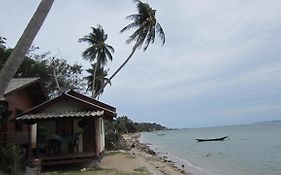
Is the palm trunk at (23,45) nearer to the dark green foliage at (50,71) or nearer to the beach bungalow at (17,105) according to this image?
the beach bungalow at (17,105)

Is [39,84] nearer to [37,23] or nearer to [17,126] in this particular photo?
[17,126]

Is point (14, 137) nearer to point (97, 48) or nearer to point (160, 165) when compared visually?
point (160, 165)

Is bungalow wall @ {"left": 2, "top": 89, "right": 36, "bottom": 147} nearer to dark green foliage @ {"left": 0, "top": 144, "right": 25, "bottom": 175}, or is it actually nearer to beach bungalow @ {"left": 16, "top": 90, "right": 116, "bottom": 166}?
beach bungalow @ {"left": 16, "top": 90, "right": 116, "bottom": 166}

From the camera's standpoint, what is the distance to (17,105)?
2141 cm

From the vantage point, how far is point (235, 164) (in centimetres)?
3488

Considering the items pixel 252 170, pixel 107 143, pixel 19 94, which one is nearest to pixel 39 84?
pixel 19 94

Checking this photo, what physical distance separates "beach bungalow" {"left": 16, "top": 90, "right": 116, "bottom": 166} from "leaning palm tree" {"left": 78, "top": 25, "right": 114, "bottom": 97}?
21.5m

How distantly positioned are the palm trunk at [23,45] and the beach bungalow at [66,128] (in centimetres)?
1029

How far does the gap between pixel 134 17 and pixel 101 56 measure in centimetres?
870

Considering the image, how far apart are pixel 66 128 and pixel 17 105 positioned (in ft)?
10.5

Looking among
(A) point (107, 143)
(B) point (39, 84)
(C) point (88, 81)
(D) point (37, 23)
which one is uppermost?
(C) point (88, 81)

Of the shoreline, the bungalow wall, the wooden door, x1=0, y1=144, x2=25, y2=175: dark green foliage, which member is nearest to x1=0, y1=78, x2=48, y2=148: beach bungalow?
the bungalow wall

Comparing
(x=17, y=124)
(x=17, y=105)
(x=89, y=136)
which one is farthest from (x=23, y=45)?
(x=17, y=124)

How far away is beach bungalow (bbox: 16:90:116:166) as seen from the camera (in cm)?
1891
